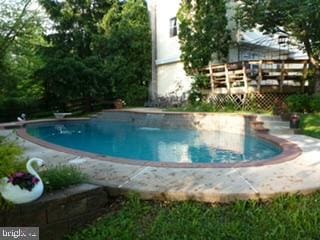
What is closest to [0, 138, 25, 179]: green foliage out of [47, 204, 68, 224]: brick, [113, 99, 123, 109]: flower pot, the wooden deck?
[47, 204, 68, 224]: brick

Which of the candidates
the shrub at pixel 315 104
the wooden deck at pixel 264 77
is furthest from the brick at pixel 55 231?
the wooden deck at pixel 264 77

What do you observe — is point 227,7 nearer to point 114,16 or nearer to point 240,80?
point 240,80

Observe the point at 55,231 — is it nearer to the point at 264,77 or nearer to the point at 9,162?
the point at 9,162

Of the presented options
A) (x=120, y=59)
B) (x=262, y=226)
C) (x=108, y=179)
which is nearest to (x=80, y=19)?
(x=120, y=59)

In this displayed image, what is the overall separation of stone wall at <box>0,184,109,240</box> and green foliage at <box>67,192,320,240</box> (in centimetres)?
14

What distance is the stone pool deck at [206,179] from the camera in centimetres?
431

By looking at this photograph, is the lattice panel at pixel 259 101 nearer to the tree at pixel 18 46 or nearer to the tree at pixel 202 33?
the tree at pixel 202 33

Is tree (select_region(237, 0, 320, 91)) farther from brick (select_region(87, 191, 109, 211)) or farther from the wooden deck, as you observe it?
brick (select_region(87, 191, 109, 211))

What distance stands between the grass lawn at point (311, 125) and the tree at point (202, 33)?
6894mm

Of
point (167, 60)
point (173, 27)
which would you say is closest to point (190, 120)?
point (167, 60)

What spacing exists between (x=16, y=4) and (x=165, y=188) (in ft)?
51.8

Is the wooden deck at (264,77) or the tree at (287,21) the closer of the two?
the tree at (287,21)

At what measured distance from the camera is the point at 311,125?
995cm

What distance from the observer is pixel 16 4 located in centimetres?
1723
